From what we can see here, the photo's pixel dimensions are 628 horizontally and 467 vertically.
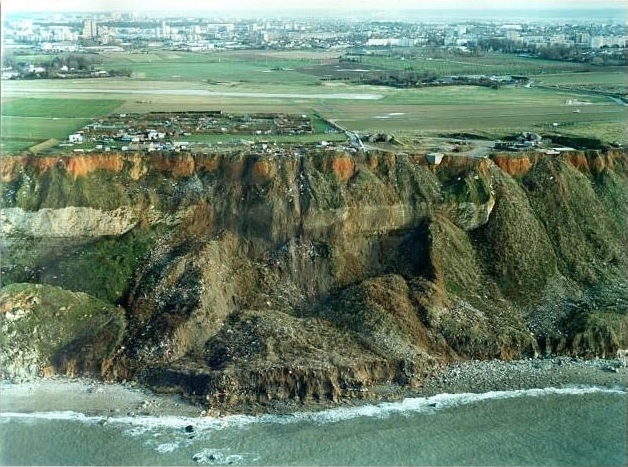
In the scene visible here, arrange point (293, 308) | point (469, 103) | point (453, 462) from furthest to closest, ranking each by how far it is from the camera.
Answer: point (469, 103) → point (293, 308) → point (453, 462)

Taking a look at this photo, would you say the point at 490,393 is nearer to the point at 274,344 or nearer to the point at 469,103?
the point at 274,344

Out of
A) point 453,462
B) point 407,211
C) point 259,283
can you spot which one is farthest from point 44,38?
point 453,462

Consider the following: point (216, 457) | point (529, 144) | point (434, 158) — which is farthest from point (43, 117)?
point (529, 144)

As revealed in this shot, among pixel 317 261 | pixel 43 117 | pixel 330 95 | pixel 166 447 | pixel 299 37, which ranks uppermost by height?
pixel 299 37

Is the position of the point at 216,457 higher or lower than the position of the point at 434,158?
lower

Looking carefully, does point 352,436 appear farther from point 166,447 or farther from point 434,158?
point 434,158

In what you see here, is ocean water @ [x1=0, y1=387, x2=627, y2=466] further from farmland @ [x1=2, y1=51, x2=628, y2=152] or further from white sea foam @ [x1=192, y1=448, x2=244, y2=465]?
farmland @ [x1=2, y1=51, x2=628, y2=152]

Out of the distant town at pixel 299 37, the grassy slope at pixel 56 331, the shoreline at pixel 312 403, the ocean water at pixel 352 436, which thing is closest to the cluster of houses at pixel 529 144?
the distant town at pixel 299 37
